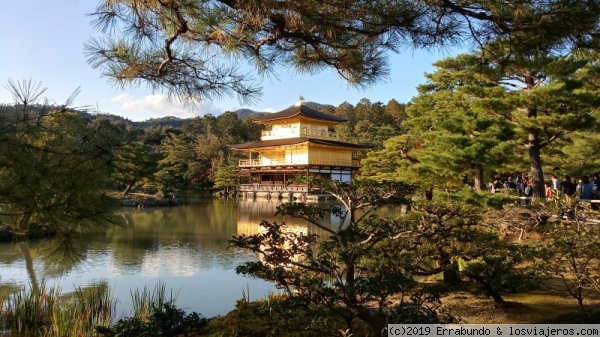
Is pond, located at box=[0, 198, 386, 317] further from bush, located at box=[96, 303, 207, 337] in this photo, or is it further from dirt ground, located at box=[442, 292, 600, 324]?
dirt ground, located at box=[442, 292, 600, 324]

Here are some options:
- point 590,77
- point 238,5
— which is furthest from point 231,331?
point 590,77

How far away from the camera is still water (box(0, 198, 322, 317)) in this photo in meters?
4.88

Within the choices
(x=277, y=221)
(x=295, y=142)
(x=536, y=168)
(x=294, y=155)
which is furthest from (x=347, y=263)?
(x=294, y=155)

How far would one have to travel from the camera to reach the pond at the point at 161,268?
4832 millimetres

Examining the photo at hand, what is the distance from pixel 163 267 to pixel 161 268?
0.24 ft

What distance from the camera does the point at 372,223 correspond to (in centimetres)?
275

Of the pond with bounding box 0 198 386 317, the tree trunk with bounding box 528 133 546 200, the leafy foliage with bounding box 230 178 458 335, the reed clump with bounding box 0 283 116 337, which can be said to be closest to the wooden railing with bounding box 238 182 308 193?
the pond with bounding box 0 198 386 317

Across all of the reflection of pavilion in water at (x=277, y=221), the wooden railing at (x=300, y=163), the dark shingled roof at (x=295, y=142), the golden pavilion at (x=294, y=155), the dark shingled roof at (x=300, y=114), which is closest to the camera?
the reflection of pavilion in water at (x=277, y=221)

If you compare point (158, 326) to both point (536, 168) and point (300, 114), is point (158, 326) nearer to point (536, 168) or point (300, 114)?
point (536, 168)

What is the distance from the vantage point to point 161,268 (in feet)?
20.4

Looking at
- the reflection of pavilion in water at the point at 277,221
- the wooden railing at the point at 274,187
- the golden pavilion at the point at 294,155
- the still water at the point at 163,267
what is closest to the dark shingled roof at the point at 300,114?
the golden pavilion at the point at 294,155

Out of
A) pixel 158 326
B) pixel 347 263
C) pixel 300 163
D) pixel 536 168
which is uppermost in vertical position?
pixel 300 163

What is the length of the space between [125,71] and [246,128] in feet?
111

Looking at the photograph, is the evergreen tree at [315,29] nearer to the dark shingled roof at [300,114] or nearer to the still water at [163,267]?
the still water at [163,267]
